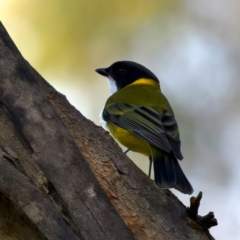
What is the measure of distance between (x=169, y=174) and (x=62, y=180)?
1.34 m

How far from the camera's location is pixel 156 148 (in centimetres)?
383

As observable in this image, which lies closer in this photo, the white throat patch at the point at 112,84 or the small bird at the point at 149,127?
the small bird at the point at 149,127

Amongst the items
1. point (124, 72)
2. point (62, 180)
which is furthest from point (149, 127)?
point (62, 180)

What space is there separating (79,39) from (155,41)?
2.84 feet

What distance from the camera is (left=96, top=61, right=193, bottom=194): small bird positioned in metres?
3.48

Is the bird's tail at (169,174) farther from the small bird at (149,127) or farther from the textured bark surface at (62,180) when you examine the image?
the textured bark surface at (62,180)

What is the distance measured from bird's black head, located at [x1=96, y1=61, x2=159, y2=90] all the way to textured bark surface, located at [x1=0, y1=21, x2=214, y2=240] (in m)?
2.42

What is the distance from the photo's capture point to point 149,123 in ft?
13.3

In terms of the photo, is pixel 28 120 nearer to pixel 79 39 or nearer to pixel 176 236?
pixel 176 236

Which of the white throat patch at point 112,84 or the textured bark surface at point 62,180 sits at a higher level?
the white throat patch at point 112,84

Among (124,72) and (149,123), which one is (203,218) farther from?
(124,72)

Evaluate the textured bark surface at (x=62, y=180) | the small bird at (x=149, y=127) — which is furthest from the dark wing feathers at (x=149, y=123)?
the textured bark surface at (x=62, y=180)

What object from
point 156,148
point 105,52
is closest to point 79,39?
point 105,52

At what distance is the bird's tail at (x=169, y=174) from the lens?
3.23 m
